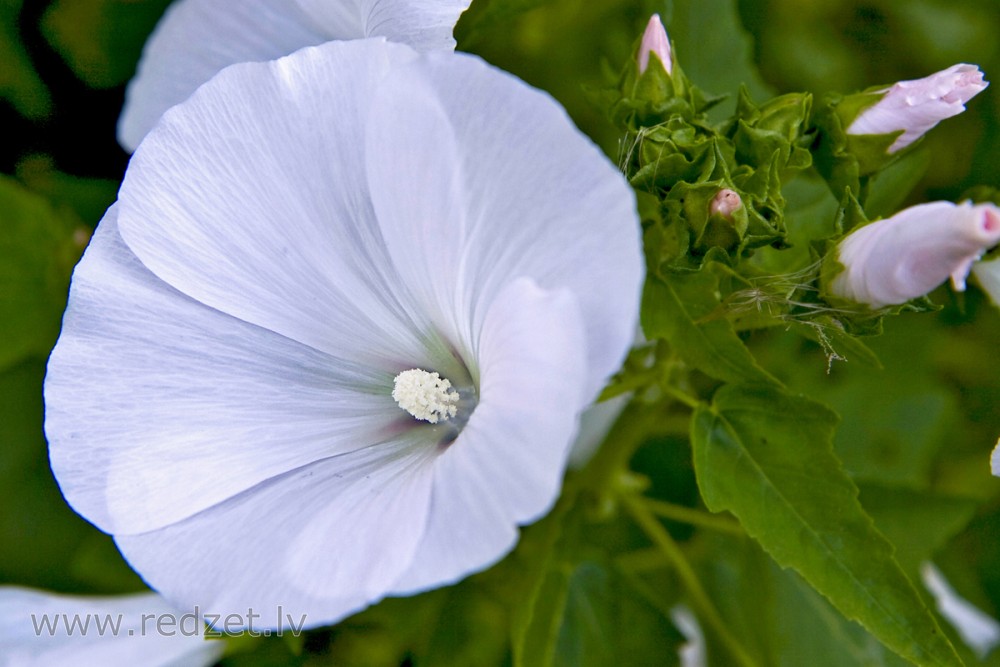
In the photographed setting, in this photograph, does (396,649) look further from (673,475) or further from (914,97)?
(914,97)

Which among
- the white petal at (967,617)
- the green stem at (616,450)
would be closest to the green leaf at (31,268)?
the green stem at (616,450)

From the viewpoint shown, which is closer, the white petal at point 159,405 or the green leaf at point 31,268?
the white petal at point 159,405

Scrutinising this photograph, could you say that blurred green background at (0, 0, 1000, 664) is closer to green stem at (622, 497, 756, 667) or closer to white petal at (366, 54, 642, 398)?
green stem at (622, 497, 756, 667)

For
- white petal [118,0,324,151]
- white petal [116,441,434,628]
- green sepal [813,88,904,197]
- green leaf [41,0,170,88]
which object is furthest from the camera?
green leaf [41,0,170,88]

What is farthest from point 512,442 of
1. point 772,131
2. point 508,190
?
point 772,131

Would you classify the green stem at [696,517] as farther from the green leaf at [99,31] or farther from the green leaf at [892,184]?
the green leaf at [99,31]

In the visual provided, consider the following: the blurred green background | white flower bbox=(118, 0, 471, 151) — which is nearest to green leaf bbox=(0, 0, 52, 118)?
the blurred green background
